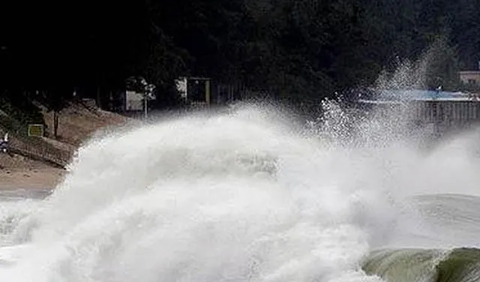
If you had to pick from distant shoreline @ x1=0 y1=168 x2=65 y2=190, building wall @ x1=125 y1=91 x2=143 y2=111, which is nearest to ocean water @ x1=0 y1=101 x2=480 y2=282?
distant shoreline @ x1=0 y1=168 x2=65 y2=190

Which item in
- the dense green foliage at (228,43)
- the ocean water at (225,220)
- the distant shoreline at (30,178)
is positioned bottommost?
A: the distant shoreline at (30,178)

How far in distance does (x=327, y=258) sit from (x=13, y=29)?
20.4 meters

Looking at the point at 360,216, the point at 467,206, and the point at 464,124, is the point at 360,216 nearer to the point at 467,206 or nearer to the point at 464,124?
the point at 467,206

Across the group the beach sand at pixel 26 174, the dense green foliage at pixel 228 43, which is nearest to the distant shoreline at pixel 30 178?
the beach sand at pixel 26 174

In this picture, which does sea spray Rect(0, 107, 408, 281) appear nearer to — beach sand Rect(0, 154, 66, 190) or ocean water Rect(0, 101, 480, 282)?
ocean water Rect(0, 101, 480, 282)

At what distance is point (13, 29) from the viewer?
30703 mm

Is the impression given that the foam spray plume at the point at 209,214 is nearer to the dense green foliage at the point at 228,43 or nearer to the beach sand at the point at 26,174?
the beach sand at the point at 26,174

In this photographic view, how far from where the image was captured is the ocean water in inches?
477

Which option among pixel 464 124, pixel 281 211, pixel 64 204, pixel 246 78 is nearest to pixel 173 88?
pixel 246 78

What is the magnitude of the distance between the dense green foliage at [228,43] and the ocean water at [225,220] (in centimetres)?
1368

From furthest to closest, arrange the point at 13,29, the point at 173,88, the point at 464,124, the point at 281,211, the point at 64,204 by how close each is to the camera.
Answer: the point at 464,124 < the point at 173,88 < the point at 13,29 < the point at 64,204 < the point at 281,211

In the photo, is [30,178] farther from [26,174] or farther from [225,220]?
[225,220]

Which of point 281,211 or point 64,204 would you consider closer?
point 281,211

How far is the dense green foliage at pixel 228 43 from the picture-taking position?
102 feet
